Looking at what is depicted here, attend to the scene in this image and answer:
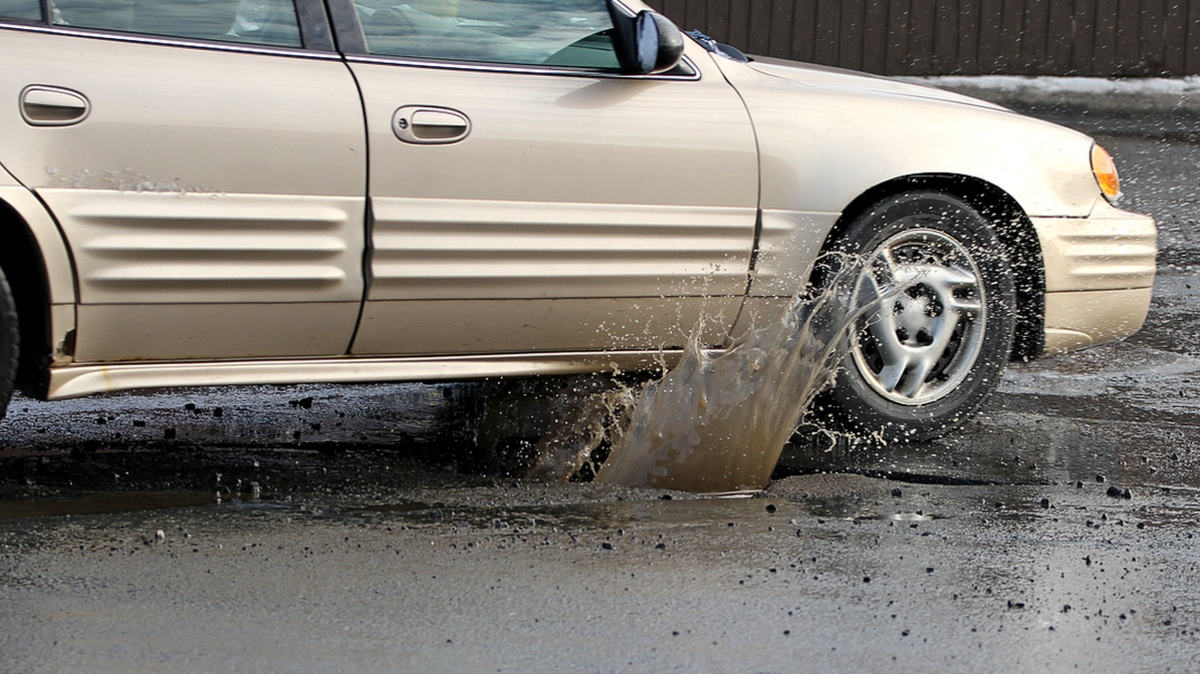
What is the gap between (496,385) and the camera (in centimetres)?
469

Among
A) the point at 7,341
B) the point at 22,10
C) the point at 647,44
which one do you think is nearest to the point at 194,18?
the point at 22,10

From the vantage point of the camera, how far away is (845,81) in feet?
14.5

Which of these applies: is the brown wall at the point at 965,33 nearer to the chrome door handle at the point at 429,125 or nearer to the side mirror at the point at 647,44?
the side mirror at the point at 647,44

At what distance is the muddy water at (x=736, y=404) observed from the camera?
3.94 m

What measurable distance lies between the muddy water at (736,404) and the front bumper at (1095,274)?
706mm

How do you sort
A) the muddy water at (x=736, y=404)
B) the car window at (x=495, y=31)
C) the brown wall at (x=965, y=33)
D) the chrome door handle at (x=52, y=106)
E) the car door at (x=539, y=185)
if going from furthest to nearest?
the brown wall at (x=965, y=33) → the muddy water at (x=736, y=404) → the car window at (x=495, y=31) → the car door at (x=539, y=185) → the chrome door handle at (x=52, y=106)

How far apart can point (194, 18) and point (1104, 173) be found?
295 cm

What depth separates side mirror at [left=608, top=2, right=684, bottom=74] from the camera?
3.95m

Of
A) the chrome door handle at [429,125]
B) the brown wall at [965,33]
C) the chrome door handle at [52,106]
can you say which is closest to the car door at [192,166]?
the chrome door handle at [52,106]

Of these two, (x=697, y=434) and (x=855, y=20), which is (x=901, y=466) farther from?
(x=855, y=20)

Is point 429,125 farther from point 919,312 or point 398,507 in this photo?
point 919,312

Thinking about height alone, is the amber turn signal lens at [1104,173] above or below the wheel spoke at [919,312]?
above

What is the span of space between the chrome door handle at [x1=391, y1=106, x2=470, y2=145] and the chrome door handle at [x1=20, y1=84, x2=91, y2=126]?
78 centimetres

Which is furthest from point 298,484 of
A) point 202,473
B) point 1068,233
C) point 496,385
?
point 1068,233
